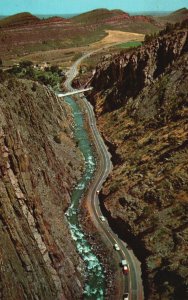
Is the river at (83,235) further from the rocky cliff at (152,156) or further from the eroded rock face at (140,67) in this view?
the eroded rock face at (140,67)

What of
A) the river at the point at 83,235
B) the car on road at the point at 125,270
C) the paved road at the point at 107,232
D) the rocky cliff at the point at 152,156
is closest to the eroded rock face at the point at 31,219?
the river at the point at 83,235

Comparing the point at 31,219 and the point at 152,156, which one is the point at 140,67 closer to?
the point at 152,156

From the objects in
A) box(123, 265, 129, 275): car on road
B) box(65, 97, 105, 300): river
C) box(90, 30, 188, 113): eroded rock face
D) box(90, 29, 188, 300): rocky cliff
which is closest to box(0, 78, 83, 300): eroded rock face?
box(65, 97, 105, 300): river

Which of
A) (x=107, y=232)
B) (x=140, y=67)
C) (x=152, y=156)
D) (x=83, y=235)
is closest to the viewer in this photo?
(x=83, y=235)

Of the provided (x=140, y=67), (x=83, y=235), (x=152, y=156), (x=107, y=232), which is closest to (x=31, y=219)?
(x=83, y=235)

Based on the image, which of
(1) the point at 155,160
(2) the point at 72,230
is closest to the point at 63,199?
(2) the point at 72,230

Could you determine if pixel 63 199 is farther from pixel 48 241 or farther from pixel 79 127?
pixel 79 127

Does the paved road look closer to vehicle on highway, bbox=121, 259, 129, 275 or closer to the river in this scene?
vehicle on highway, bbox=121, 259, 129, 275
